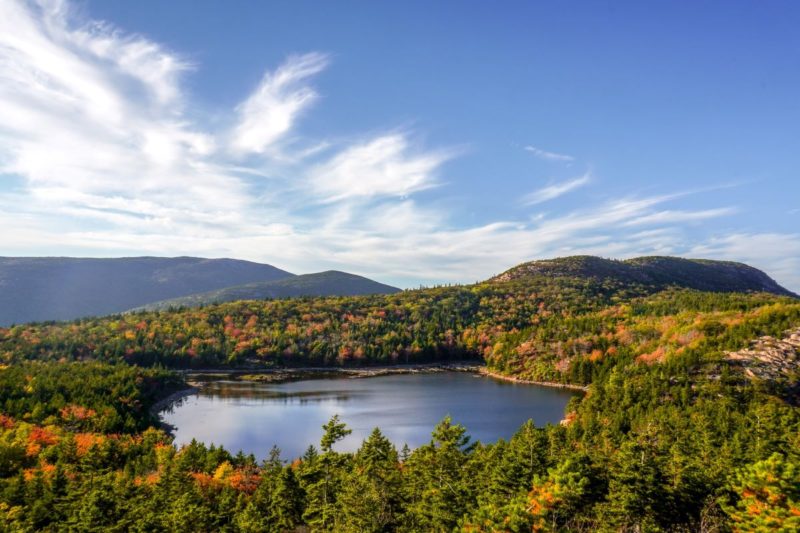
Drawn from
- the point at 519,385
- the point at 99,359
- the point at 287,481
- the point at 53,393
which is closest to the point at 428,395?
the point at 519,385

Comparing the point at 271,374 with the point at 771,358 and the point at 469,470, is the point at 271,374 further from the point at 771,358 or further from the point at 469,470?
the point at 469,470

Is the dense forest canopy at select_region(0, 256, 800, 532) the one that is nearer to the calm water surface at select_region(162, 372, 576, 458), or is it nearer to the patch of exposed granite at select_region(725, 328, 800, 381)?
the patch of exposed granite at select_region(725, 328, 800, 381)

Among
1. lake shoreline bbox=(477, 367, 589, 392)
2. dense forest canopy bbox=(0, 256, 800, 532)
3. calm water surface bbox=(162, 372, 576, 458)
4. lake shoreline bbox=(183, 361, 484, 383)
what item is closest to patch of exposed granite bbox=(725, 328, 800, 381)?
dense forest canopy bbox=(0, 256, 800, 532)

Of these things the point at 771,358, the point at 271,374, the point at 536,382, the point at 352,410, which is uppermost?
the point at 771,358

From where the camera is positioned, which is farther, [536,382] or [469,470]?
[536,382]

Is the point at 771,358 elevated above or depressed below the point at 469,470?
above

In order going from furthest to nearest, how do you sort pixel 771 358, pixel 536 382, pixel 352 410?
pixel 536 382
pixel 352 410
pixel 771 358

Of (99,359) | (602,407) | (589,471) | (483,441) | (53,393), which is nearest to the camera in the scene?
(589,471)

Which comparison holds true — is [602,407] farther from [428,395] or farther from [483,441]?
[428,395]

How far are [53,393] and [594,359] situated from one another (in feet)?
437

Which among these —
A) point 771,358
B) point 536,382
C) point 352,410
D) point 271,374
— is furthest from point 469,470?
point 271,374

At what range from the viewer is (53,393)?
99812 millimetres

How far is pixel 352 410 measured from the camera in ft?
388

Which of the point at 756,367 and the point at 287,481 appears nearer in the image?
the point at 287,481
